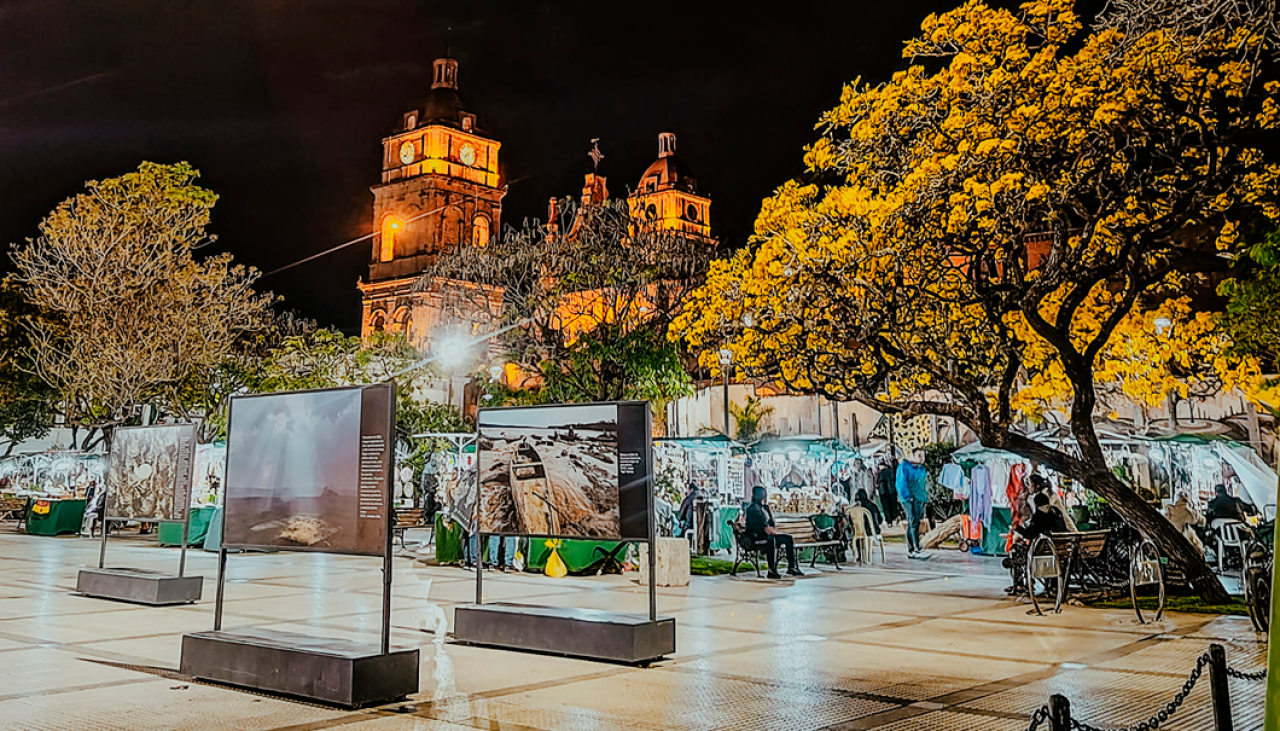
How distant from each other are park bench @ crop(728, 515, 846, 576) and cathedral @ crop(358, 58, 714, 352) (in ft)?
138

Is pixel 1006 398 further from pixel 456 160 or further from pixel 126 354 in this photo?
pixel 456 160

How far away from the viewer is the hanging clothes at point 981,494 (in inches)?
757

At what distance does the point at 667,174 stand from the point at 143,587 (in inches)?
2604

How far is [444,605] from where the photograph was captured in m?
11.8

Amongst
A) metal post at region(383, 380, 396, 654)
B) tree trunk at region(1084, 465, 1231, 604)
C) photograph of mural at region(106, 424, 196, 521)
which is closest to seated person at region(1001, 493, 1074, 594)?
tree trunk at region(1084, 465, 1231, 604)

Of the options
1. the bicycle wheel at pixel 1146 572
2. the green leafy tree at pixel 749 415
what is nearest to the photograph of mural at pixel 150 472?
the bicycle wheel at pixel 1146 572

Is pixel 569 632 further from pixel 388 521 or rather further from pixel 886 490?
pixel 886 490

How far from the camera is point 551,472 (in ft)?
28.4

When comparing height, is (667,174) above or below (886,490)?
above

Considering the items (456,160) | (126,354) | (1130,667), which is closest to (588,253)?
(126,354)

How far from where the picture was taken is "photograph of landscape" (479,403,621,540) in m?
8.44

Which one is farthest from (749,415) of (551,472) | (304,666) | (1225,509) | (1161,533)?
(304,666)

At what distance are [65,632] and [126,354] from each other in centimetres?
1767

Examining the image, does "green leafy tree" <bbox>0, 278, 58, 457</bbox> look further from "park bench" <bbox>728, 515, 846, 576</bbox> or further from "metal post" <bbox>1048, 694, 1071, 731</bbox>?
"metal post" <bbox>1048, 694, 1071, 731</bbox>
